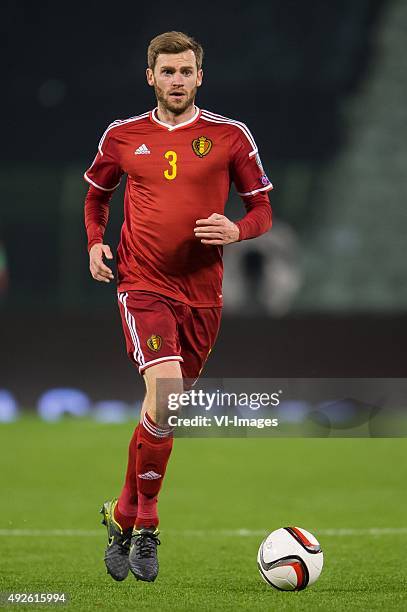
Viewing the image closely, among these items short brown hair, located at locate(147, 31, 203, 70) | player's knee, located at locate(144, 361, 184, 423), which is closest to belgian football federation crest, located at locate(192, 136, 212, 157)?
short brown hair, located at locate(147, 31, 203, 70)

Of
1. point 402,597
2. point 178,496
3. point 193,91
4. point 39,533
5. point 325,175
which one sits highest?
point 193,91

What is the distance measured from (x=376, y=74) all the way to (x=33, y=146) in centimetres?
650

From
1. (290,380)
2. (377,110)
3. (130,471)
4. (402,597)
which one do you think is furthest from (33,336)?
(377,110)

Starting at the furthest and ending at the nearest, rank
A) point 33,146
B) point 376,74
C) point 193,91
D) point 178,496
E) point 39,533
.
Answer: point 376,74, point 33,146, point 178,496, point 39,533, point 193,91

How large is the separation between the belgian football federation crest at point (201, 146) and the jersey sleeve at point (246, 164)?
110mm

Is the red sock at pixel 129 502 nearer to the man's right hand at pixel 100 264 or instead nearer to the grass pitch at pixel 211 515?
the grass pitch at pixel 211 515

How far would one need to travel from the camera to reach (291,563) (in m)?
5.69

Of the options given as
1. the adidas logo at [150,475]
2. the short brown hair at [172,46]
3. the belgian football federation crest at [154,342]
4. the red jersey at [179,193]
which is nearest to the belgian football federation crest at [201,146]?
the red jersey at [179,193]

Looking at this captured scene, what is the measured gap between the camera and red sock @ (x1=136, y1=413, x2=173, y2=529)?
19.5ft

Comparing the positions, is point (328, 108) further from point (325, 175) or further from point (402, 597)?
point (402, 597)

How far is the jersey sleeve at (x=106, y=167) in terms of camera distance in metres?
6.23

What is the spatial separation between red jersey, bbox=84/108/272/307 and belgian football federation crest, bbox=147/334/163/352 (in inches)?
9.2

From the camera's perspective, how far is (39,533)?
7.65m

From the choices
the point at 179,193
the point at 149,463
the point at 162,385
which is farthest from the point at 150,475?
the point at 179,193
